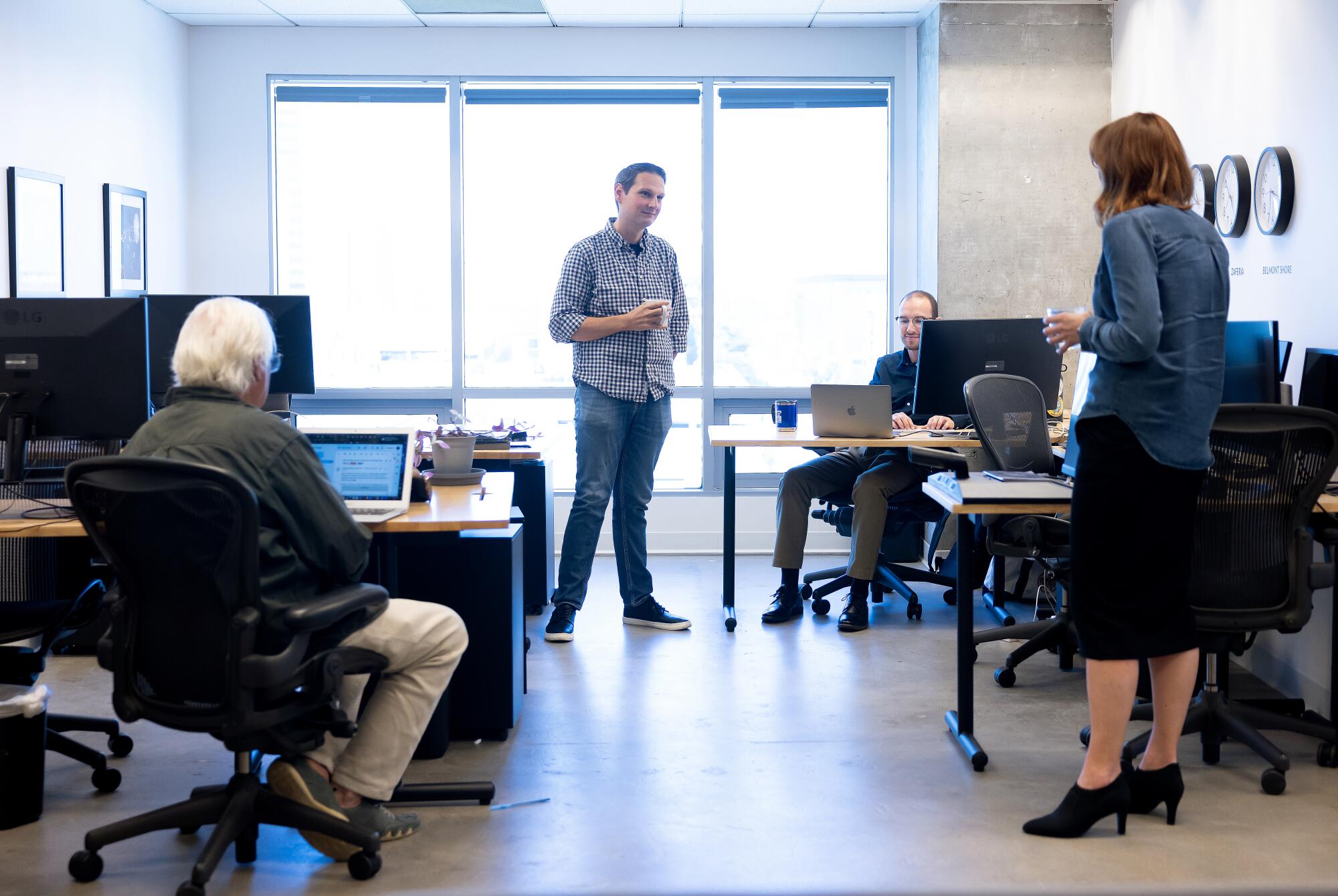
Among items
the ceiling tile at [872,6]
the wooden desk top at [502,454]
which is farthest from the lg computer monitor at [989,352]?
the ceiling tile at [872,6]

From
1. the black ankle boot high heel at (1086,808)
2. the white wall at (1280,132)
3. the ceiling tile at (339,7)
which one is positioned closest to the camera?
the black ankle boot high heel at (1086,808)

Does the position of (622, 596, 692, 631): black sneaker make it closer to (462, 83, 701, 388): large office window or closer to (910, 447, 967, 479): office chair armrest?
(910, 447, 967, 479): office chair armrest

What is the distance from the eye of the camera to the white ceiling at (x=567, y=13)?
5.79 metres

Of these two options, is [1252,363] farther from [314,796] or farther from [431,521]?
[314,796]

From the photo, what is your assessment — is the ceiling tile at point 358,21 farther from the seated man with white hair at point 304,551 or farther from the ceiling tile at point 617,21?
the seated man with white hair at point 304,551

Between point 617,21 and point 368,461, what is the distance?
153 inches

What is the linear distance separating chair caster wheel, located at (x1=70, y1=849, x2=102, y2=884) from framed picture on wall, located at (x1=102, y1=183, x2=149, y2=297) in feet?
11.4

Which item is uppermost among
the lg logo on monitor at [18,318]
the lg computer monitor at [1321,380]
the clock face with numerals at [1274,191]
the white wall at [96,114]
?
the white wall at [96,114]

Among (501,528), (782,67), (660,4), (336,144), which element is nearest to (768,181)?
(782,67)

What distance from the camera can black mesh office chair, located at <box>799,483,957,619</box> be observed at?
4.79 metres

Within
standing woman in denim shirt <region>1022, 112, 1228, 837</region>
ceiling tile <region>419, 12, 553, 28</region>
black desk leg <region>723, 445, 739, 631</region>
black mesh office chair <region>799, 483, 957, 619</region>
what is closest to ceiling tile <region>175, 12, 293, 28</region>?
ceiling tile <region>419, 12, 553, 28</region>

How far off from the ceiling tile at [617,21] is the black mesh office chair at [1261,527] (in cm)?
411

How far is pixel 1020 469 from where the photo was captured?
4.05 m

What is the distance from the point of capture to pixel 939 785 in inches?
117
